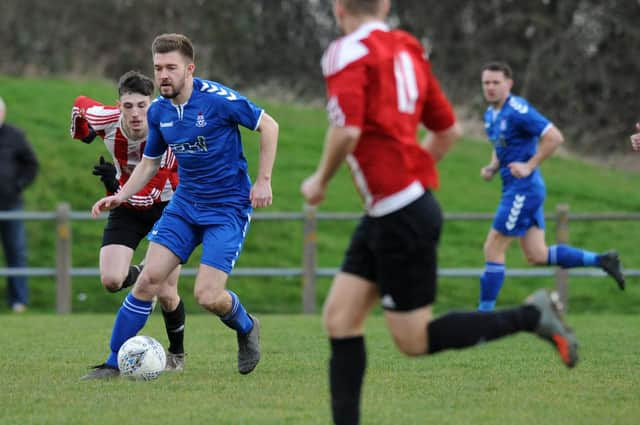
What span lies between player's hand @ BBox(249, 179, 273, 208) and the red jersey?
1.67m

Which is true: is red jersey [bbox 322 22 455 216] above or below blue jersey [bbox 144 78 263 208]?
above

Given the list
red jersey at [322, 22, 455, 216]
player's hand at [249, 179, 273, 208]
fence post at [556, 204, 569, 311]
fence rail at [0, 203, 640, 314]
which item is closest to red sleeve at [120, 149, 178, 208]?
player's hand at [249, 179, 273, 208]

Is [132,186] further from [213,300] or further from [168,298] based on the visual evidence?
[168,298]

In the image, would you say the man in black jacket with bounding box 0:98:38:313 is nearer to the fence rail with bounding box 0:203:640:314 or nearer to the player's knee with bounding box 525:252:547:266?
the fence rail with bounding box 0:203:640:314

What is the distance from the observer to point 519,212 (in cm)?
992

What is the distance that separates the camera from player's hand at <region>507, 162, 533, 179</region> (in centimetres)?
970

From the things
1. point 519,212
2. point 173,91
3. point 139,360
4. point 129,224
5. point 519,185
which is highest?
point 173,91

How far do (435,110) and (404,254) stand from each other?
0.71 metres

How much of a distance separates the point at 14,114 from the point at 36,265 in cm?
445

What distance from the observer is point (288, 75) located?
28531mm

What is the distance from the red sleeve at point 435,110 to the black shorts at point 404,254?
403 mm

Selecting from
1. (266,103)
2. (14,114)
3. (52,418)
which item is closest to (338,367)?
(52,418)

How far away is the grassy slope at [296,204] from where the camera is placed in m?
15.4

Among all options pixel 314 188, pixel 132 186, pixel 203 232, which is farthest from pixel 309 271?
pixel 314 188
